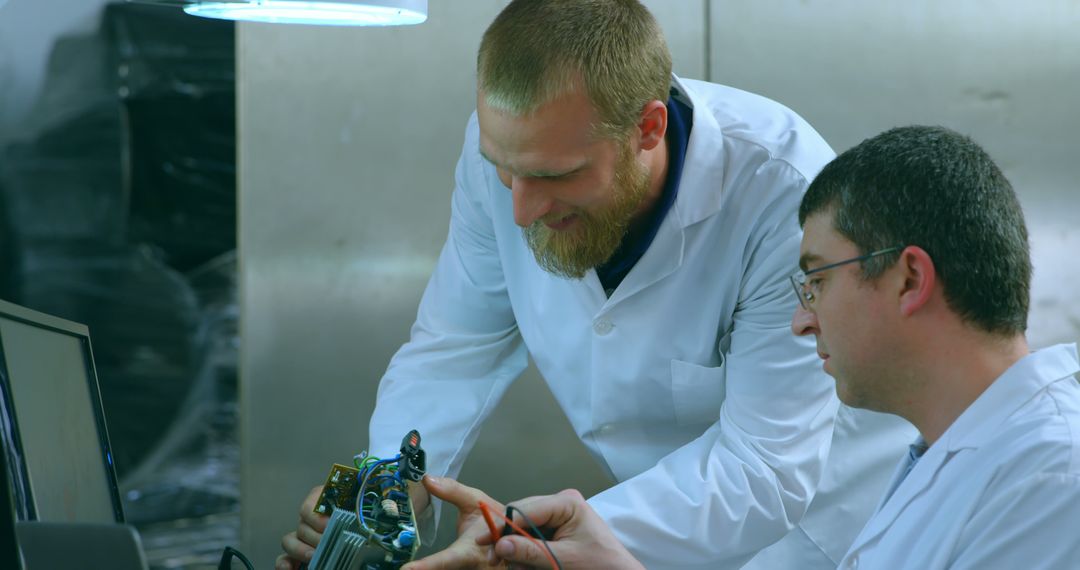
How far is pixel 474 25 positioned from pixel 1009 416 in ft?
4.71

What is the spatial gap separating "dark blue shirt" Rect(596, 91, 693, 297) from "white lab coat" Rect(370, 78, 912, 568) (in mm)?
14

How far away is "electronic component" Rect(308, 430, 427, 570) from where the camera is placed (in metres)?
1.05

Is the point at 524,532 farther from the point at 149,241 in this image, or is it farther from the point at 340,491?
the point at 149,241

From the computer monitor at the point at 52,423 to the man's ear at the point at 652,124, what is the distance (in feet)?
2.10

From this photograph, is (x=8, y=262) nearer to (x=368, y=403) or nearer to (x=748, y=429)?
(x=368, y=403)

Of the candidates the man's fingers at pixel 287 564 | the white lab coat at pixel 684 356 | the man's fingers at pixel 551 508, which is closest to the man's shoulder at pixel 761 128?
the white lab coat at pixel 684 356

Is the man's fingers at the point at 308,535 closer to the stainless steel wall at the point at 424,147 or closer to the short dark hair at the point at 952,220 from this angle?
the short dark hair at the point at 952,220

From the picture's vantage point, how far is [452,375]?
161 cm

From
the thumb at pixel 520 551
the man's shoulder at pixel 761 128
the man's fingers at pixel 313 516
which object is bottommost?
the man's fingers at pixel 313 516

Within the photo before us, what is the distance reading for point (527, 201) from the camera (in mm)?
1262

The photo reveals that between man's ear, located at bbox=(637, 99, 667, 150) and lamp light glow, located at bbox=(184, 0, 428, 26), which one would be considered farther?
man's ear, located at bbox=(637, 99, 667, 150)

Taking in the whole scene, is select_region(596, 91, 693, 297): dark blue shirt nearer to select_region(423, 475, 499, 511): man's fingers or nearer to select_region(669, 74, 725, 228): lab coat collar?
select_region(669, 74, 725, 228): lab coat collar

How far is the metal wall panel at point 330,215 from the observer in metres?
2.11

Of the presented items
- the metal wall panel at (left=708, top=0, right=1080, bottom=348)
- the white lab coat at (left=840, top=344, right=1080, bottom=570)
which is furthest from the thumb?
the metal wall panel at (left=708, top=0, right=1080, bottom=348)
